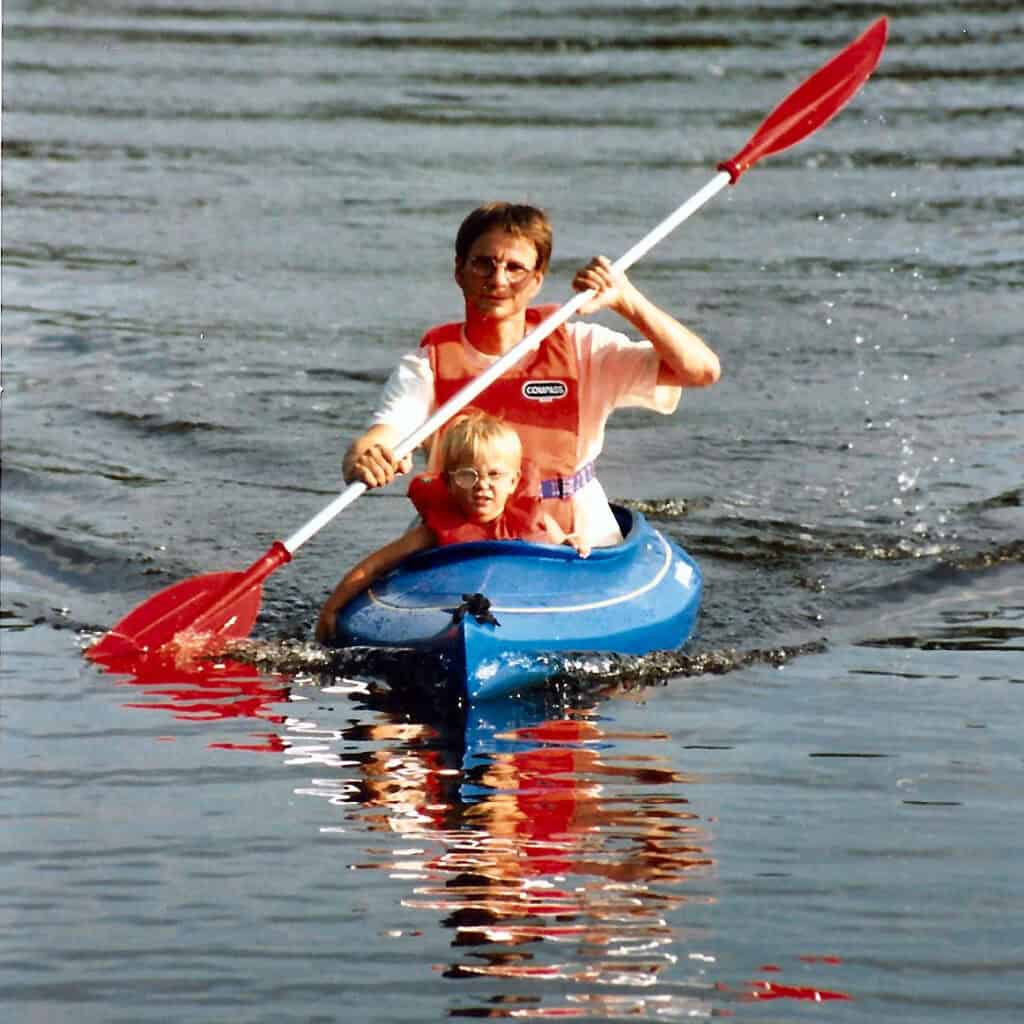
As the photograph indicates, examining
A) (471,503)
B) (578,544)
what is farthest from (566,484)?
(471,503)

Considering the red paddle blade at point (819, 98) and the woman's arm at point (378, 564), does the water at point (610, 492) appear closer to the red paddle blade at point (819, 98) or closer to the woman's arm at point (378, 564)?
the woman's arm at point (378, 564)

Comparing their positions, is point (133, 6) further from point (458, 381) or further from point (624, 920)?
point (624, 920)

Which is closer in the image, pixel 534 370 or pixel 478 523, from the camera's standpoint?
pixel 478 523

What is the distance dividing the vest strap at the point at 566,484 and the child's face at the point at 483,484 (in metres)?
0.19

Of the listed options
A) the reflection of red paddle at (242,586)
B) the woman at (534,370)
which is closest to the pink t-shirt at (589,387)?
the woman at (534,370)

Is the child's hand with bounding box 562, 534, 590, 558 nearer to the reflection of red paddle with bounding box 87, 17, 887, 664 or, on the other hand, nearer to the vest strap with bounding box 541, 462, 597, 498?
the vest strap with bounding box 541, 462, 597, 498

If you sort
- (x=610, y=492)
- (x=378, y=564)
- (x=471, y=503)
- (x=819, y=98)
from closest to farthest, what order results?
(x=471, y=503) < (x=378, y=564) < (x=819, y=98) < (x=610, y=492)

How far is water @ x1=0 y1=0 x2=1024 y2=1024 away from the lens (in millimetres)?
4660

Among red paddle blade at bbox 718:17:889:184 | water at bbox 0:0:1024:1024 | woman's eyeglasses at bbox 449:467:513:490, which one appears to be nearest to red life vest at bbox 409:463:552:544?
woman's eyeglasses at bbox 449:467:513:490

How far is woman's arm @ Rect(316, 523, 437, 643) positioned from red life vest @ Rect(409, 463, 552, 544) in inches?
2.0

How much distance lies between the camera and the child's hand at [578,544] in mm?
6699

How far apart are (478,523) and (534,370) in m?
0.48

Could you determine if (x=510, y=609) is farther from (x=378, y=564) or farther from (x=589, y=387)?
(x=589, y=387)

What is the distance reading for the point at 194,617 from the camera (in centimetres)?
701
